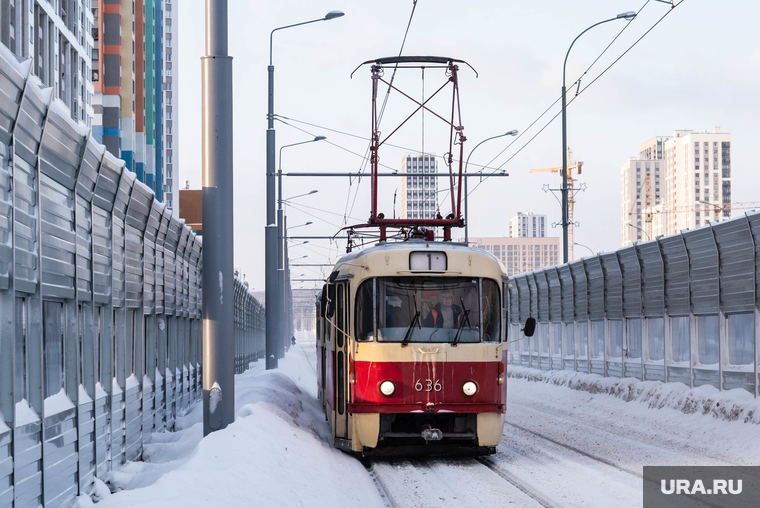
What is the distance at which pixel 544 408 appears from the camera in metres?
21.7

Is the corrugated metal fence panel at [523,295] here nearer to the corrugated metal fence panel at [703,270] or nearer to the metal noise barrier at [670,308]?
the metal noise barrier at [670,308]

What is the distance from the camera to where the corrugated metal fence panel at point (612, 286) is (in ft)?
70.6

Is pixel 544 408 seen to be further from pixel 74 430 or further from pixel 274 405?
pixel 74 430

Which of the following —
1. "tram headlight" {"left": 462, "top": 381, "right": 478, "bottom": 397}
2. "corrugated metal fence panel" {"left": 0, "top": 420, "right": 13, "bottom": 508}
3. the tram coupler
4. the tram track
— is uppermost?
"corrugated metal fence panel" {"left": 0, "top": 420, "right": 13, "bottom": 508}

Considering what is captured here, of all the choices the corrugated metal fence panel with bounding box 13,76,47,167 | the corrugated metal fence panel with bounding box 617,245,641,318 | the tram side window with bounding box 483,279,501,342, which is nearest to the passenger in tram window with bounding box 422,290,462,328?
the tram side window with bounding box 483,279,501,342

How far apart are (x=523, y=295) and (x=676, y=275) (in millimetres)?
13501

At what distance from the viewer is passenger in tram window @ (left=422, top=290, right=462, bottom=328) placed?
39.7 feet

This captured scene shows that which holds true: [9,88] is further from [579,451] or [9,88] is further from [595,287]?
[595,287]

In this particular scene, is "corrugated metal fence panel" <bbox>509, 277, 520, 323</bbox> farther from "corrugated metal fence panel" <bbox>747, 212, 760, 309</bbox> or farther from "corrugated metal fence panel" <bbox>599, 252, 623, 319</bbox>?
"corrugated metal fence panel" <bbox>747, 212, 760, 309</bbox>

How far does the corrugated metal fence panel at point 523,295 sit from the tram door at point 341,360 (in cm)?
1811

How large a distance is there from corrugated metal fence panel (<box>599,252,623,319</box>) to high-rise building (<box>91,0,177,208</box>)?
144ft

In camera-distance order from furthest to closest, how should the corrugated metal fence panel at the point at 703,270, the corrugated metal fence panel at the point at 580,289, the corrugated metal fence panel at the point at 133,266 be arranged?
the corrugated metal fence panel at the point at 580,289 < the corrugated metal fence panel at the point at 703,270 < the corrugated metal fence panel at the point at 133,266

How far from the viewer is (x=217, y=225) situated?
1034 centimetres

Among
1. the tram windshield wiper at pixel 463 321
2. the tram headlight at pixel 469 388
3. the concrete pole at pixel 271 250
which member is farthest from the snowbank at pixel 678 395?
the concrete pole at pixel 271 250
